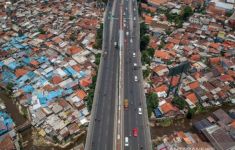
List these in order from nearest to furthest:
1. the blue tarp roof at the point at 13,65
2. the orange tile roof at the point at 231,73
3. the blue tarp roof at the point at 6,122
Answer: the blue tarp roof at the point at 6,122, the orange tile roof at the point at 231,73, the blue tarp roof at the point at 13,65

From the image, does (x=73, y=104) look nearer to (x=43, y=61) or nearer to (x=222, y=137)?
(x=43, y=61)

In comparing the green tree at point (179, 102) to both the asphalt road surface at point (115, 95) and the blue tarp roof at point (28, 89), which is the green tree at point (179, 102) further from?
the blue tarp roof at point (28, 89)

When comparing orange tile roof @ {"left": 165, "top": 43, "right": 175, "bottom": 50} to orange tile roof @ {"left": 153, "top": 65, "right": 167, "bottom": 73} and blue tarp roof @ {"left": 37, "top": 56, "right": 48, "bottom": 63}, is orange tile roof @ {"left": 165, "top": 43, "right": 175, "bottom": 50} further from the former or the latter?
blue tarp roof @ {"left": 37, "top": 56, "right": 48, "bottom": 63}

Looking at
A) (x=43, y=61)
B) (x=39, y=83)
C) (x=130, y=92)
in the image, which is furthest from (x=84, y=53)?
(x=130, y=92)

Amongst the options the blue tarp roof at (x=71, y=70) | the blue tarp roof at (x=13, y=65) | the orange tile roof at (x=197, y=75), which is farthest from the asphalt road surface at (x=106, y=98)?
the blue tarp roof at (x=13, y=65)

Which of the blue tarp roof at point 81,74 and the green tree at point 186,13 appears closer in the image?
the blue tarp roof at point 81,74

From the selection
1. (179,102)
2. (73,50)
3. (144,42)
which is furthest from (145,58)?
(73,50)

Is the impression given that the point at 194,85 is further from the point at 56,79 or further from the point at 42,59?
the point at 42,59

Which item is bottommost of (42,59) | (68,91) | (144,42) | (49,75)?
(68,91)

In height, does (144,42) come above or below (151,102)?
above

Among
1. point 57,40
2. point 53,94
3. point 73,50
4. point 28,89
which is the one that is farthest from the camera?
point 57,40

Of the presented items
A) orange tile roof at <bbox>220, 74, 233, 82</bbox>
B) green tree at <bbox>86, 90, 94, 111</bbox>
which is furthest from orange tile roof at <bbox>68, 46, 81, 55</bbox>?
orange tile roof at <bbox>220, 74, 233, 82</bbox>
